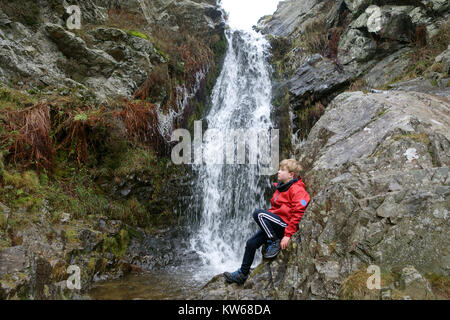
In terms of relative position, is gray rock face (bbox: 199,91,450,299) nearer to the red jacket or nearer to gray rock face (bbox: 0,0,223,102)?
the red jacket

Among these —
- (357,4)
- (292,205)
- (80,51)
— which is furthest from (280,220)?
(357,4)

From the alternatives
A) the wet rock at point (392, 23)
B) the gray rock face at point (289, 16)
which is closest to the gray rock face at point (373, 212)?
the wet rock at point (392, 23)

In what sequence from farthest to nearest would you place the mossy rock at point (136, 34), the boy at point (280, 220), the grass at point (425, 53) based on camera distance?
1. the mossy rock at point (136, 34)
2. the grass at point (425, 53)
3. the boy at point (280, 220)

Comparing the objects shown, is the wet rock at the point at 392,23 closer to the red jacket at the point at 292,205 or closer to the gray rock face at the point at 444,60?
the gray rock face at the point at 444,60

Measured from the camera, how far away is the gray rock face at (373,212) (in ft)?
8.28

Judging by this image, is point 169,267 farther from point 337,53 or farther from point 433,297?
point 337,53

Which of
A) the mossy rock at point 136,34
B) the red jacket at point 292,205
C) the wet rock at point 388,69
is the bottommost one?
the red jacket at point 292,205

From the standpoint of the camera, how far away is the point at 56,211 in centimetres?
494

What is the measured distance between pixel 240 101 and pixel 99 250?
23.8 feet

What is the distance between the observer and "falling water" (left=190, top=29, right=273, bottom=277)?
272 inches

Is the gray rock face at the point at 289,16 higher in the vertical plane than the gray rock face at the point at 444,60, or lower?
higher

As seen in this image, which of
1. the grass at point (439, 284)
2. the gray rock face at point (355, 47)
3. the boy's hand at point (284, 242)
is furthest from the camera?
the gray rock face at point (355, 47)

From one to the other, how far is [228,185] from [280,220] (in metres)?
4.33

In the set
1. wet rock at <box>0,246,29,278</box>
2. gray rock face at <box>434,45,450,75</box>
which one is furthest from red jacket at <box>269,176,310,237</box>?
gray rock face at <box>434,45,450,75</box>
